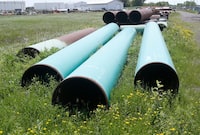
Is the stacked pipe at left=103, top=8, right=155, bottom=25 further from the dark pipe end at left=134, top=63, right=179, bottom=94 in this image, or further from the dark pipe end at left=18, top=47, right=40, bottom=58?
the dark pipe end at left=134, top=63, right=179, bottom=94

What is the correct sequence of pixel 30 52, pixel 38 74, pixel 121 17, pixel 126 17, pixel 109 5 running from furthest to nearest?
pixel 109 5 < pixel 121 17 < pixel 126 17 < pixel 30 52 < pixel 38 74

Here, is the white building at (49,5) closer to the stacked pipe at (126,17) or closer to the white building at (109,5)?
the white building at (109,5)

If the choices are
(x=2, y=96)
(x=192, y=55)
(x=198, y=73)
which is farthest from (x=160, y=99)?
(x=192, y=55)

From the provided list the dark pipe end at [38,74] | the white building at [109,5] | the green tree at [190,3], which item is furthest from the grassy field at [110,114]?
the green tree at [190,3]

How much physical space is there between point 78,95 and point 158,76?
1431mm

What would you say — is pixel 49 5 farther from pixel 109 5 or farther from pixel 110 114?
pixel 110 114

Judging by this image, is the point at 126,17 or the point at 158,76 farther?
the point at 126,17

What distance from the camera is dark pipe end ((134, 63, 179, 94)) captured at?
4.62 meters

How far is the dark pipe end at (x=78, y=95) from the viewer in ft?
13.4

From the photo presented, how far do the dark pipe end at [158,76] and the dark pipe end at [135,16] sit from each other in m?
10.00

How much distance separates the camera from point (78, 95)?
173 inches

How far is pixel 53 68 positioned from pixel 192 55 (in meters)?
5.07

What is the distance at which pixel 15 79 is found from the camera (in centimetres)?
536

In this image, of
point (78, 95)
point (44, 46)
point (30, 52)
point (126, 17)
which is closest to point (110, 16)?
point (126, 17)
